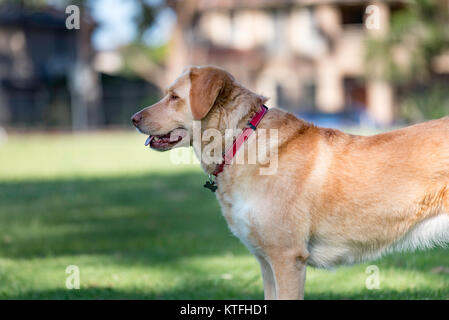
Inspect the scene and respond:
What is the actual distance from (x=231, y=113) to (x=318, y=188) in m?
0.84

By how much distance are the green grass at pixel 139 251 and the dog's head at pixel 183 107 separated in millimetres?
1679

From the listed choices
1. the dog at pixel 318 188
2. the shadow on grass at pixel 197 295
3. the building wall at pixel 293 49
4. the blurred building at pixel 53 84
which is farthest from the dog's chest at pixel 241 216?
the blurred building at pixel 53 84

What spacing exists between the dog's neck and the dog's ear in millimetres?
92

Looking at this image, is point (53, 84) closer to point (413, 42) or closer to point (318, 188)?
point (413, 42)

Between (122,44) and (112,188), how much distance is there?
30.3 metres

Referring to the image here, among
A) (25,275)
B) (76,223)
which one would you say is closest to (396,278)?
(25,275)

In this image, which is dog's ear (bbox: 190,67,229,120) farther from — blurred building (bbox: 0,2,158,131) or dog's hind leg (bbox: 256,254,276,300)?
blurred building (bbox: 0,2,158,131)

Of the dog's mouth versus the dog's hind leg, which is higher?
the dog's mouth

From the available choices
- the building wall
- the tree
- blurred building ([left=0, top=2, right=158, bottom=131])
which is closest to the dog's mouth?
the tree

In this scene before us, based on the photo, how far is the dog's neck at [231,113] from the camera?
4207mm

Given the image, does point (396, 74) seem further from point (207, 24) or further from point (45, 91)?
point (45, 91)

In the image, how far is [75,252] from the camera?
24.1 ft

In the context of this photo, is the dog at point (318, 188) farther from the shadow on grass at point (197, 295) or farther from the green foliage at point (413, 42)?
the green foliage at point (413, 42)

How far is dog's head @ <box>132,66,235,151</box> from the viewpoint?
13.7 feet
